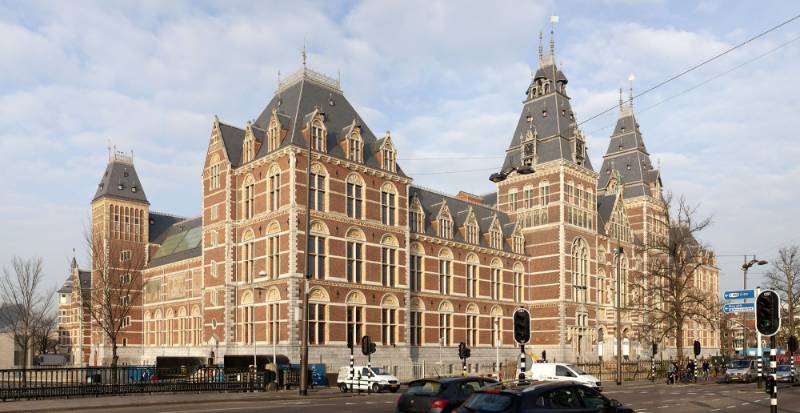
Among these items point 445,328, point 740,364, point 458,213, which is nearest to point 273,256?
point 445,328

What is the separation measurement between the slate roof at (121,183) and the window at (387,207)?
146ft

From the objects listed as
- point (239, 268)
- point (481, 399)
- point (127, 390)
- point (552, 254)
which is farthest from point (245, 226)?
point (481, 399)

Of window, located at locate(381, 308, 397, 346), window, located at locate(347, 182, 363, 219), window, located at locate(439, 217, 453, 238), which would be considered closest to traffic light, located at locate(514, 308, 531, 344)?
window, located at locate(347, 182, 363, 219)

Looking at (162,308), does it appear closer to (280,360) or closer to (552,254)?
(280,360)

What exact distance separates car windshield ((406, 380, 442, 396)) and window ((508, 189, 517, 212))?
2126 inches

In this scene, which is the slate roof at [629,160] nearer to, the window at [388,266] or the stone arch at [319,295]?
the window at [388,266]

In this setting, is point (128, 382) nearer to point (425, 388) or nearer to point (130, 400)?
point (130, 400)

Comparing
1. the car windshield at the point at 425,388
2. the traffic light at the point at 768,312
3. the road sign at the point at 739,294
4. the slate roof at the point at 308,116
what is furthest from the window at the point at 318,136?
the traffic light at the point at 768,312

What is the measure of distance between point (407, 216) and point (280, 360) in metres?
16.7

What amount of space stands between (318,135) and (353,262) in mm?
9382

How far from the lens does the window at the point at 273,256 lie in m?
49.0

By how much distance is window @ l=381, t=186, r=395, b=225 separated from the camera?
54672mm

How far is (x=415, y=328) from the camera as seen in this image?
57.9 meters

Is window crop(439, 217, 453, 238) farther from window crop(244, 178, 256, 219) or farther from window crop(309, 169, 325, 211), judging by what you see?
window crop(244, 178, 256, 219)
